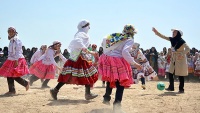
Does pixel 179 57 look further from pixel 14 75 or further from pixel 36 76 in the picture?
pixel 36 76

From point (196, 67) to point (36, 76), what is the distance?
10609mm

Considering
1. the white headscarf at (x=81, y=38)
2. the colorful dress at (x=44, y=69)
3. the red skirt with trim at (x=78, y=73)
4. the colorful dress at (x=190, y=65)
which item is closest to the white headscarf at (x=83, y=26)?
the white headscarf at (x=81, y=38)

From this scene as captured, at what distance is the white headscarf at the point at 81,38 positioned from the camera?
6.95 metres

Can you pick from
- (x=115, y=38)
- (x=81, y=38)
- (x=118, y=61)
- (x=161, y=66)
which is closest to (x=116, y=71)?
(x=118, y=61)

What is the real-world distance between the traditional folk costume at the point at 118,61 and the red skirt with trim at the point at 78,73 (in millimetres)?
946

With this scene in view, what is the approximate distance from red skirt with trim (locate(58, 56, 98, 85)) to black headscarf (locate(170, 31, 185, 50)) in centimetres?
362

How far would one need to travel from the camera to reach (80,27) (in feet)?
24.0

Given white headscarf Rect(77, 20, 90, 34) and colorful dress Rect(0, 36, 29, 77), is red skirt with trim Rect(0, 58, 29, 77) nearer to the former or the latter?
colorful dress Rect(0, 36, 29, 77)

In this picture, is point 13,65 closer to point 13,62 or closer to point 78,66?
point 13,62

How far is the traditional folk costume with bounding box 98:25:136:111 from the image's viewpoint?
19.1ft

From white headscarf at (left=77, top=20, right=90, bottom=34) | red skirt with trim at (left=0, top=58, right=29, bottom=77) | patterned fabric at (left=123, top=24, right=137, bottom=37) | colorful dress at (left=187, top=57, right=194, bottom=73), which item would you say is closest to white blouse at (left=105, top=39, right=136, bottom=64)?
patterned fabric at (left=123, top=24, right=137, bottom=37)

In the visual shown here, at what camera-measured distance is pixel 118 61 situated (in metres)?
5.97

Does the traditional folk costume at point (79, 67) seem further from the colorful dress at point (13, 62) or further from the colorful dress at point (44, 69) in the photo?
the colorful dress at point (44, 69)

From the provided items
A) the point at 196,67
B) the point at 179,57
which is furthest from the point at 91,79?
the point at 196,67
